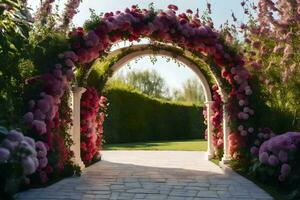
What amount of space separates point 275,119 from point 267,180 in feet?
4.74

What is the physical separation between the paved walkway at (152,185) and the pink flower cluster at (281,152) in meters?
0.44

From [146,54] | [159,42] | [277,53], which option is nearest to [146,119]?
[146,54]

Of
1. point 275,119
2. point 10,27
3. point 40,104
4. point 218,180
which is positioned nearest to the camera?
point 10,27

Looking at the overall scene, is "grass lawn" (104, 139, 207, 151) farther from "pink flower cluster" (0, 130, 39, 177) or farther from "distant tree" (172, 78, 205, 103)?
"distant tree" (172, 78, 205, 103)

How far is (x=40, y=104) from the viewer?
698 cm

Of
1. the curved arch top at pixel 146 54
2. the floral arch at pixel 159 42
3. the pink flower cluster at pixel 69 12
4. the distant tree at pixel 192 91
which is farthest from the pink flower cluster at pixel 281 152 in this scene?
the distant tree at pixel 192 91

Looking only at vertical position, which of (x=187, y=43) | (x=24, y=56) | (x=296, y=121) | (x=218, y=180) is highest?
(x=187, y=43)

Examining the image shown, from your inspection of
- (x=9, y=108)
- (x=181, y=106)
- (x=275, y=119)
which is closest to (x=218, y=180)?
(x=275, y=119)

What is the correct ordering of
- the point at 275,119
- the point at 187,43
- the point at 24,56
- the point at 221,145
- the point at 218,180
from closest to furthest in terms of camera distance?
the point at 24,56, the point at 218,180, the point at 275,119, the point at 187,43, the point at 221,145

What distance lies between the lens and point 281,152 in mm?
6633

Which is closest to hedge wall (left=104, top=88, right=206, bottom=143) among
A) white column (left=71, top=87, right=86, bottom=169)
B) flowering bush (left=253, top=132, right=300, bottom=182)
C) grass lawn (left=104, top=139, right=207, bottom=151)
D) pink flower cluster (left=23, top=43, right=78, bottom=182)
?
grass lawn (left=104, top=139, right=207, bottom=151)

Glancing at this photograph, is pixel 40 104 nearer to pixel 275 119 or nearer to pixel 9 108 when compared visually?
pixel 9 108

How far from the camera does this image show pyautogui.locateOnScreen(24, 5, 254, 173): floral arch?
7.50 metres

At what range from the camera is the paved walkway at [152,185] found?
19.6ft
